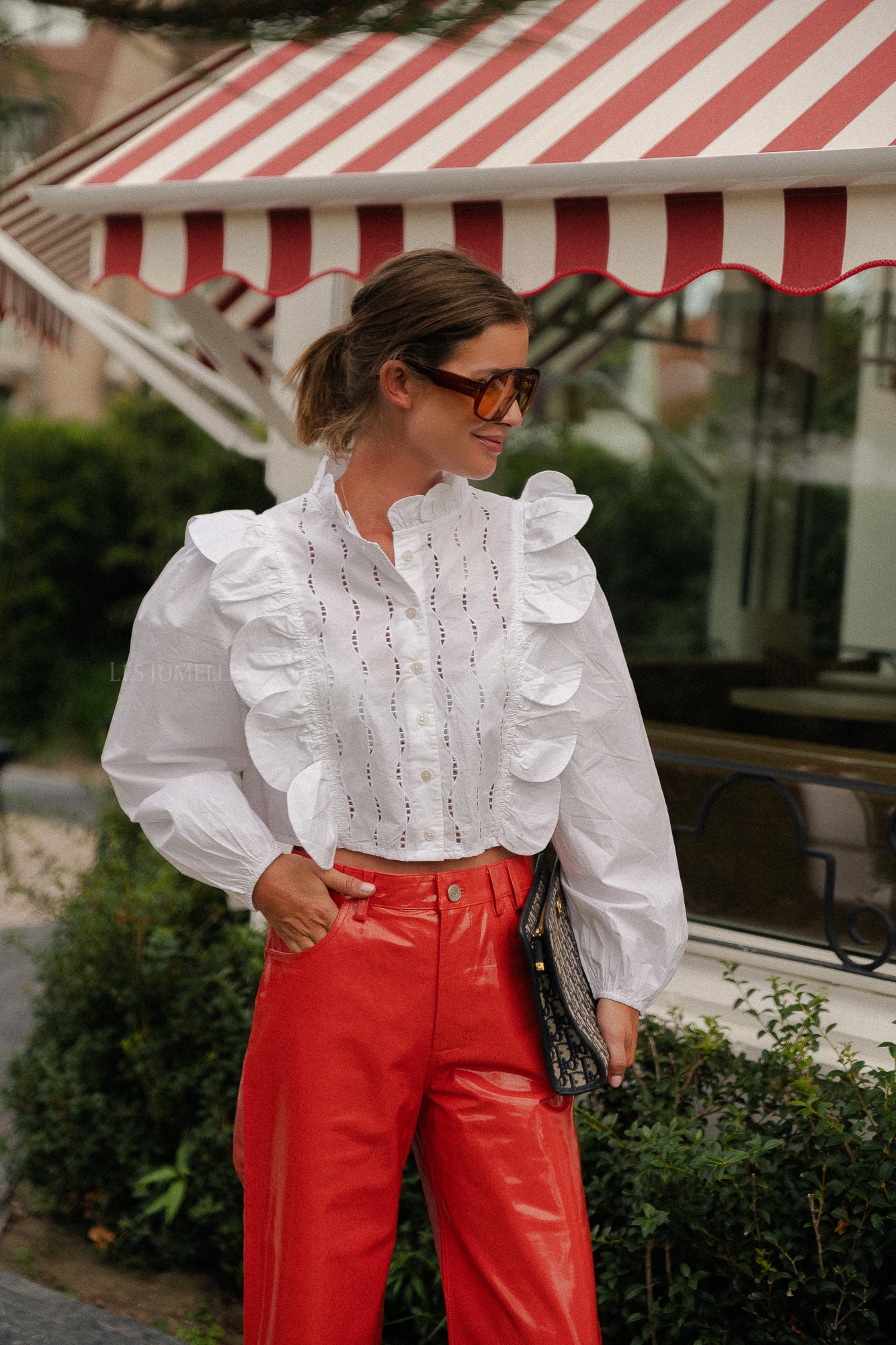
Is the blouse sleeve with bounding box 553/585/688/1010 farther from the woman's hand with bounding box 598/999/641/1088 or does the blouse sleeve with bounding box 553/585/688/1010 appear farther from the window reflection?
the window reflection

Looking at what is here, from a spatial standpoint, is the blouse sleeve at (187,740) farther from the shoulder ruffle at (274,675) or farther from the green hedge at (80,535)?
the green hedge at (80,535)

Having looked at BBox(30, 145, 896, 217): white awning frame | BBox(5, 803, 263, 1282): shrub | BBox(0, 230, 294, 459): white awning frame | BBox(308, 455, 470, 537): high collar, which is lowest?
BBox(5, 803, 263, 1282): shrub

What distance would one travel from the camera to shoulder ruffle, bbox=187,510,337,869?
1889 mm

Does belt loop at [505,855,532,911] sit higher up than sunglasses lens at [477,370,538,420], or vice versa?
sunglasses lens at [477,370,538,420]

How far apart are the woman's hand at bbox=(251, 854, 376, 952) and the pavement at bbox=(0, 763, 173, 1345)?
5.39 feet

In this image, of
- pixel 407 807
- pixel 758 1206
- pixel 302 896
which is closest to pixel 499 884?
pixel 407 807

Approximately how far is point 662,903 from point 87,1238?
2602 mm

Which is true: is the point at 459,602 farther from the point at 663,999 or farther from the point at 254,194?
the point at 254,194

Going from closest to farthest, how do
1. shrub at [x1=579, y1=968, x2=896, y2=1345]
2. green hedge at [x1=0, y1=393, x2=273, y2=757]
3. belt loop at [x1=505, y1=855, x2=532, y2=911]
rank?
belt loop at [x1=505, y1=855, x2=532, y2=911] < shrub at [x1=579, y1=968, x2=896, y2=1345] < green hedge at [x1=0, y1=393, x2=273, y2=757]

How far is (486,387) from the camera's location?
6.13 ft

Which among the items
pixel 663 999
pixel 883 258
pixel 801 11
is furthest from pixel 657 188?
pixel 663 999

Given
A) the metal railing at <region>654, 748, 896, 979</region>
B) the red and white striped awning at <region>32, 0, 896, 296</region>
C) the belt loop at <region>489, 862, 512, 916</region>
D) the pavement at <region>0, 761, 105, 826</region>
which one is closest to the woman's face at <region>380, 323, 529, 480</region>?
the belt loop at <region>489, 862, 512, 916</region>

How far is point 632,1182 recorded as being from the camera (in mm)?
2875

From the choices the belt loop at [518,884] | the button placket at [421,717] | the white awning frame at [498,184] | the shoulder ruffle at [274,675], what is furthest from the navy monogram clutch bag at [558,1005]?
the white awning frame at [498,184]
